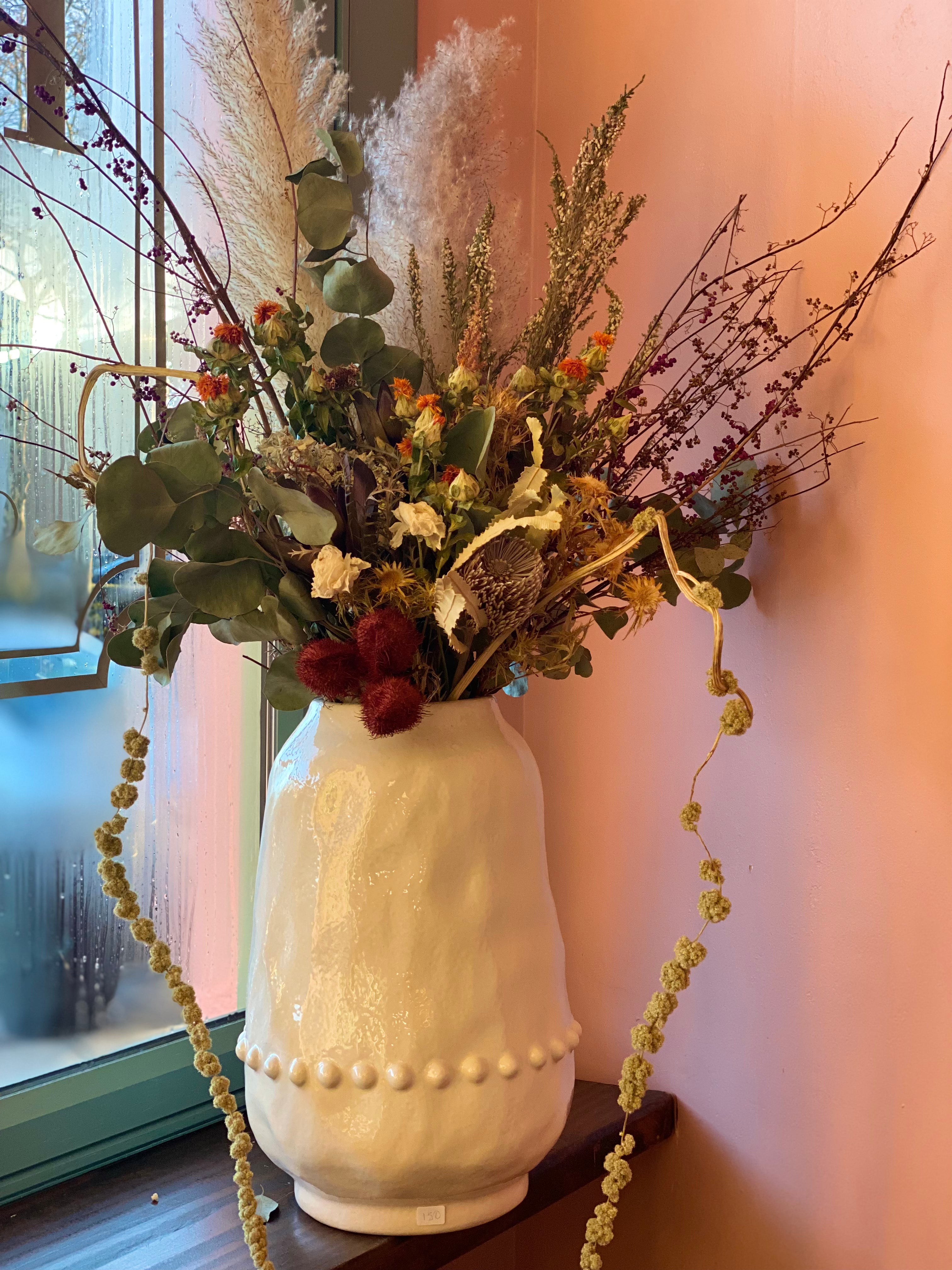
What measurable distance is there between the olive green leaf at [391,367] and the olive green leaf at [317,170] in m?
0.13

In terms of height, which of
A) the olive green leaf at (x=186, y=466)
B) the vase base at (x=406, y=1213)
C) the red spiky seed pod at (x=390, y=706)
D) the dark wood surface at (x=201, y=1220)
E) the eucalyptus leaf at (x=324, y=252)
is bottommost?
the dark wood surface at (x=201, y=1220)

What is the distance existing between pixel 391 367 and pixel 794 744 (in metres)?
0.55

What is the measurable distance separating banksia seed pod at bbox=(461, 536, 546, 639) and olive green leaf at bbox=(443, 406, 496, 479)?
0.18 feet

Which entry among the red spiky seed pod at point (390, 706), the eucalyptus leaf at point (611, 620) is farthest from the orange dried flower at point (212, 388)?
the eucalyptus leaf at point (611, 620)

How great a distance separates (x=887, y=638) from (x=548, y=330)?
0.43 meters

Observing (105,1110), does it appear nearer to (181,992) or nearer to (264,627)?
(181,992)

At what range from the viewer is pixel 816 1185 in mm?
1042

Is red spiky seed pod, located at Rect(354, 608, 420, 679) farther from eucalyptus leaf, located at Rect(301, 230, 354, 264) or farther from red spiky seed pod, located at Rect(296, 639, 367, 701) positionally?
eucalyptus leaf, located at Rect(301, 230, 354, 264)

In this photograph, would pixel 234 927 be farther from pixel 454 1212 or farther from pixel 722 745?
pixel 722 745

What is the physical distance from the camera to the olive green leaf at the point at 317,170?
2.49 feet

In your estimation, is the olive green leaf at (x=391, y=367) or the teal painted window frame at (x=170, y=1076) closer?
the olive green leaf at (x=391, y=367)

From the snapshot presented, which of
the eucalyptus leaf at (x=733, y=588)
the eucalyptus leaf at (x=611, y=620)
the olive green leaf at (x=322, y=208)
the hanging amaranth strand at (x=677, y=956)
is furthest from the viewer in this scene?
the eucalyptus leaf at (x=733, y=588)

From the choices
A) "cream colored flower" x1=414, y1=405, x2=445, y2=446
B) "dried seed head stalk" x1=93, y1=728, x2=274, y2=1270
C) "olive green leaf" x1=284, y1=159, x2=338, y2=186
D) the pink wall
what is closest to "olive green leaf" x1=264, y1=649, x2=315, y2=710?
"dried seed head stalk" x1=93, y1=728, x2=274, y2=1270

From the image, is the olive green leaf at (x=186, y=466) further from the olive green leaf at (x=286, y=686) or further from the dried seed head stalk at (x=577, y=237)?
the dried seed head stalk at (x=577, y=237)
